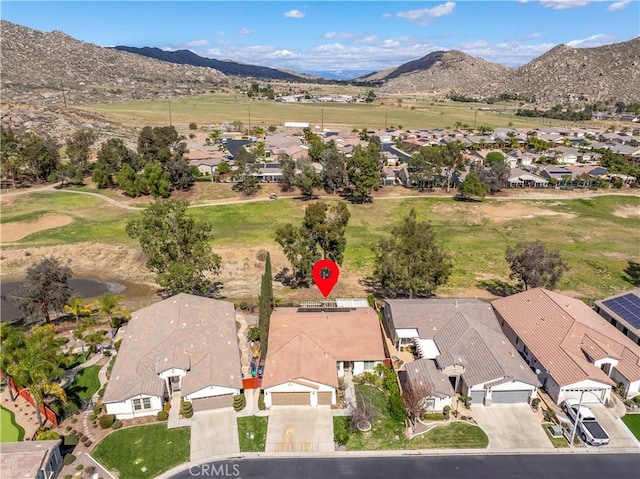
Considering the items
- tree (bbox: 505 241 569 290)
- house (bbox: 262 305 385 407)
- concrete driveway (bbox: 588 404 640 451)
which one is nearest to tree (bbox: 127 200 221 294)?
house (bbox: 262 305 385 407)

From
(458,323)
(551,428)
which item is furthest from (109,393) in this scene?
(551,428)

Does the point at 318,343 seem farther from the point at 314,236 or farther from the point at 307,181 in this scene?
the point at 307,181

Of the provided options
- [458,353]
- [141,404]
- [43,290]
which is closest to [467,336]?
[458,353]

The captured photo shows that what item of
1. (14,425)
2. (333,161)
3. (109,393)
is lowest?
(14,425)

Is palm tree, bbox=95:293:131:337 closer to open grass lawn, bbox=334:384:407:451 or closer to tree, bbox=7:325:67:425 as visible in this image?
tree, bbox=7:325:67:425

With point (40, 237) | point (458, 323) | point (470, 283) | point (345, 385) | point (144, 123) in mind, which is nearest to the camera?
point (345, 385)

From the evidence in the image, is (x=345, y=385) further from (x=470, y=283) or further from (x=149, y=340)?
(x=470, y=283)

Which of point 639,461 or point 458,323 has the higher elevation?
point 458,323
